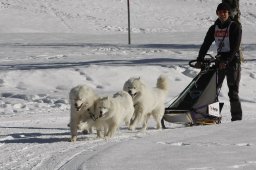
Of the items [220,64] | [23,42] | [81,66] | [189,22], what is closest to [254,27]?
[189,22]

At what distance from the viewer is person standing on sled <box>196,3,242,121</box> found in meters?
7.44

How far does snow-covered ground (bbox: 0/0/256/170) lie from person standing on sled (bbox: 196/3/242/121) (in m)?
0.56

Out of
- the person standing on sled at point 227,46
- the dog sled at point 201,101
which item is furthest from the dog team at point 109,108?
the person standing on sled at point 227,46

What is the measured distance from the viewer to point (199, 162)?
499 cm

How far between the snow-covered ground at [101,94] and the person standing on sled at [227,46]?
1.85 ft

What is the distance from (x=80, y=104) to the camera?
6.41m

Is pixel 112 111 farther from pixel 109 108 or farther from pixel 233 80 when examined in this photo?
pixel 233 80

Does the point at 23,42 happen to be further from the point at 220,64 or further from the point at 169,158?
Result: the point at 169,158

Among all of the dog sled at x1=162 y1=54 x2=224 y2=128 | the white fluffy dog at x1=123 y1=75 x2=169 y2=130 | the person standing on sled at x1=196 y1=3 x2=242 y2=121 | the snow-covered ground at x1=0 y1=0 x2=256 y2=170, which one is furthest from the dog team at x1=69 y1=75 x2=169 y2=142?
the person standing on sled at x1=196 y1=3 x2=242 y2=121

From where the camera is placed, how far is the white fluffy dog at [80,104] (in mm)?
6410

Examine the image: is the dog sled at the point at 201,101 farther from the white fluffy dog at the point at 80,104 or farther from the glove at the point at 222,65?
the white fluffy dog at the point at 80,104

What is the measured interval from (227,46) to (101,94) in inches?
158

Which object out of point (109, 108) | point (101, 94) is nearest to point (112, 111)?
point (109, 108)

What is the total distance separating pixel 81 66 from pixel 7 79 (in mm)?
1868
